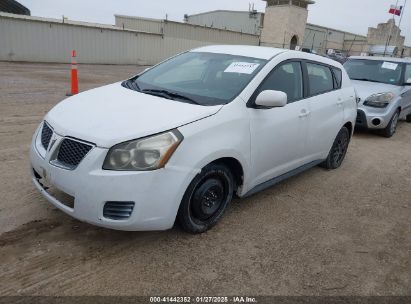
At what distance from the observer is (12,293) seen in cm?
242

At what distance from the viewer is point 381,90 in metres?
7.77

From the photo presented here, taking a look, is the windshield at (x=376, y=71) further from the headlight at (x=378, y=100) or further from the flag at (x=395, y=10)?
the flag at (x=395, y=10)

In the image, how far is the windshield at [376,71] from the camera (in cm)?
839

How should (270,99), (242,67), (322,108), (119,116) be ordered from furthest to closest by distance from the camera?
(322,108), (242,67), (270,99), (119,116)

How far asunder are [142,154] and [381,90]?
670 cm

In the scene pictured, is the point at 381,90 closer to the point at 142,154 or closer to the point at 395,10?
the point at 142,154

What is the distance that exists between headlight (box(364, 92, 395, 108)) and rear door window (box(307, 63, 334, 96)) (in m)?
3.12

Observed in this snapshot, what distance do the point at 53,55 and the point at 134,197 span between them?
21852 millimetres

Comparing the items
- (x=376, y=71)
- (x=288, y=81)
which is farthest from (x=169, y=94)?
(x=376, y=71)

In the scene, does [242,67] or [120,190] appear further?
[242,67]

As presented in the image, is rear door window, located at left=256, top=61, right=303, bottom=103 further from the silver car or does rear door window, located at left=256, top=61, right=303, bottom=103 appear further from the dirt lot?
the silver car

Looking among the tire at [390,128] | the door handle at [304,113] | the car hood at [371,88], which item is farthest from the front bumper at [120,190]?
the tire at [390,128]

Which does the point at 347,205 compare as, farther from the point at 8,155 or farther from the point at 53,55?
the point at 53,55

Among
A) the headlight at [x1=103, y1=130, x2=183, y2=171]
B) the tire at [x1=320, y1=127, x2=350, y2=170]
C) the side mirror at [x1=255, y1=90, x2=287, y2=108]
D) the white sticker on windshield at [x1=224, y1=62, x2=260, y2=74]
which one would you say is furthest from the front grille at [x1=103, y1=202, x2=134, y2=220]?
the tire at [x1=320, y1=127, x2=350, y2=170]
